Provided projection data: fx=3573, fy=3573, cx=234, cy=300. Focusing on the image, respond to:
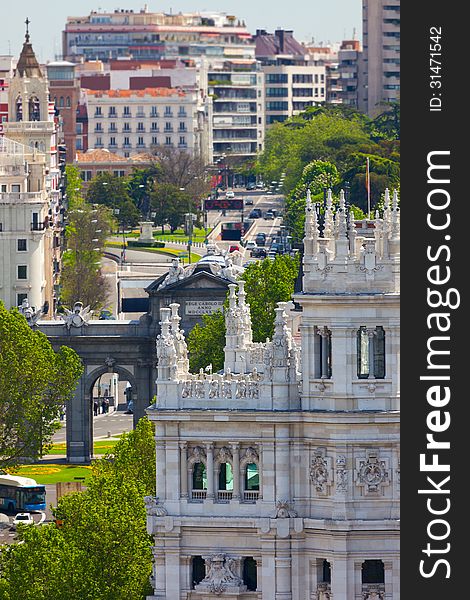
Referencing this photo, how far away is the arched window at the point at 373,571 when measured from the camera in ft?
344

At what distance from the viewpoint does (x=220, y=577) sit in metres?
106

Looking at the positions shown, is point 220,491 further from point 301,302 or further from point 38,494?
point 38,494

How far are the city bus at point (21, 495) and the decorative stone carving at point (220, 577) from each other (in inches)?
2145

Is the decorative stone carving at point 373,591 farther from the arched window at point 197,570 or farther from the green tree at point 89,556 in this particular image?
the green tree at point 89,556

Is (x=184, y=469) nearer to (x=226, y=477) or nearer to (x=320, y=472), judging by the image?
(x=226, y=477)

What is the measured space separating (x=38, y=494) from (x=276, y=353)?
56882 mm

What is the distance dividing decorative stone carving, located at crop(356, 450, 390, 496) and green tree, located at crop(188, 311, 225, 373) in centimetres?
4411

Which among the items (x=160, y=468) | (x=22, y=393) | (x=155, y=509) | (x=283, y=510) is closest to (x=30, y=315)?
(x=22, y=393)

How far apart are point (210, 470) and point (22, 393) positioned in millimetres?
56466

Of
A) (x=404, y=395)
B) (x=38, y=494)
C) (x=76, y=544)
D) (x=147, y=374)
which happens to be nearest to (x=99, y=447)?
(x=147, y=374)

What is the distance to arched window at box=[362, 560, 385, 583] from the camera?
104750 millimetres

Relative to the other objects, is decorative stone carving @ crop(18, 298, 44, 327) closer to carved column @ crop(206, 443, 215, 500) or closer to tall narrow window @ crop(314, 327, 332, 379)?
carved column @ crop(206, 443, 215, 500)

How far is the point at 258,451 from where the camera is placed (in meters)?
106

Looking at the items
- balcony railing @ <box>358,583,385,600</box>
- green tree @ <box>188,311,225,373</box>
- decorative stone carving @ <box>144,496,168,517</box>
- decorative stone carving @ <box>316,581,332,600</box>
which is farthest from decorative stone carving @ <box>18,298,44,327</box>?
balcony railing @ <box>358,583,385,600</box>
